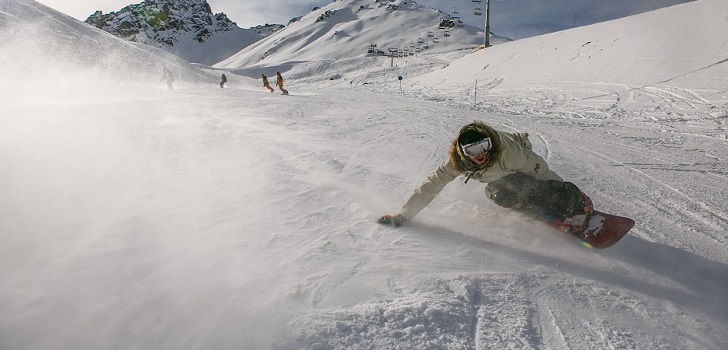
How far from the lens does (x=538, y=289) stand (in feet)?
7.53

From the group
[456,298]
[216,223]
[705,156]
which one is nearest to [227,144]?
[216,223]

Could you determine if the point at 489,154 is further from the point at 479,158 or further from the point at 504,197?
the point at 504,197

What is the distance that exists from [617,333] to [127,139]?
22.3ft

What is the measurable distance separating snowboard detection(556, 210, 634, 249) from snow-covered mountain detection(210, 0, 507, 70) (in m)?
65.4

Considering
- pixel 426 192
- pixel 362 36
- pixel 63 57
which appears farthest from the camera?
pixel 362 36

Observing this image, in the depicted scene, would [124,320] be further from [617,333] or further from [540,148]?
[540,148]

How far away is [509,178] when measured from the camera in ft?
10.2

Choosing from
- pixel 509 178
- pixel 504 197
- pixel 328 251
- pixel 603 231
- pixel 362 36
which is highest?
pixel 362 36

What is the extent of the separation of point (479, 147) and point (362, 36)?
94898mm

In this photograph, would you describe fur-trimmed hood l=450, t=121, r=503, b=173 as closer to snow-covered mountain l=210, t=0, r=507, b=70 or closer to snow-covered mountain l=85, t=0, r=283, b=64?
snow-covered mountain l=210, t=0, r=507, b=70

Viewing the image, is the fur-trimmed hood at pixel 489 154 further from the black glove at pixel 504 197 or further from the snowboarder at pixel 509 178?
the black glove at pixel 504 197

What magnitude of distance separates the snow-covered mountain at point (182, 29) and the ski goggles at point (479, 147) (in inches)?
6652

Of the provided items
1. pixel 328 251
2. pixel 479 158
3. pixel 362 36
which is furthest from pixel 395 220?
pixel 362 36

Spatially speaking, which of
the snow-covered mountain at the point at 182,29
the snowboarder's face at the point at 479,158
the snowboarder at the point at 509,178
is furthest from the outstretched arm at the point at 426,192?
the snow-covered mountain at the point at 182,29
